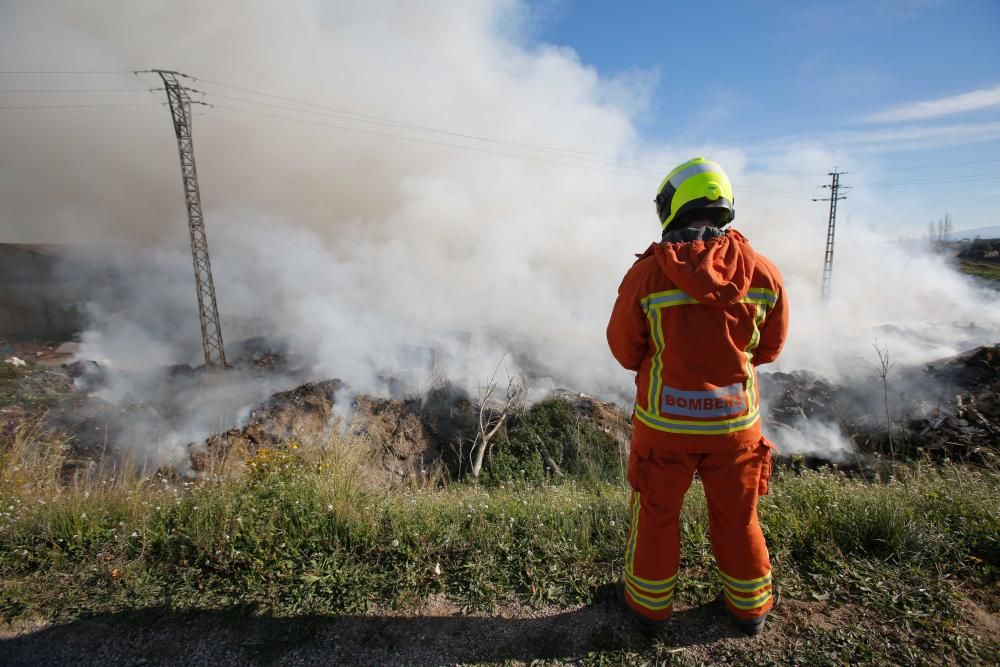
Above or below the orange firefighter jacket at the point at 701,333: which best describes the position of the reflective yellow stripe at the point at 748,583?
below

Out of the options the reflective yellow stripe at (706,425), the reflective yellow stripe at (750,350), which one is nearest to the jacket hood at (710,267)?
the reflective yellow stripe at (750,350)

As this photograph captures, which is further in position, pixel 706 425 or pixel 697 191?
pixel 697 191

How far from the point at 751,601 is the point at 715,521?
0.32 m

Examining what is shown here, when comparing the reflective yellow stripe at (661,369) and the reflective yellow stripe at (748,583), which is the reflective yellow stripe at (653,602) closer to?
the reflective yellow stripe at (748,583)

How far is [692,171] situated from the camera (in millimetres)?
1989

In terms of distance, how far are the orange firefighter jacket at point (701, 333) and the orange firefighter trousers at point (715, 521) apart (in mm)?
87

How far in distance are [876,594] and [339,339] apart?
1739cm

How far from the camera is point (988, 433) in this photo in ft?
26.4

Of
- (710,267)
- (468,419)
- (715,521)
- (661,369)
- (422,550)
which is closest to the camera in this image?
(710,267)

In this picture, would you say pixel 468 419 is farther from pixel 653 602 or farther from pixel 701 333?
pixel 701 333

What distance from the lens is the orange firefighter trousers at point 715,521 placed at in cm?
187

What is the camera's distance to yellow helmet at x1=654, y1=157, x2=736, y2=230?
75.5 inches

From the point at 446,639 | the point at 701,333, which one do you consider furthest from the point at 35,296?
the point at 701,333

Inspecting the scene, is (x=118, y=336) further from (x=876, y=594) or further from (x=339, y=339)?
(x=876, y=594)
